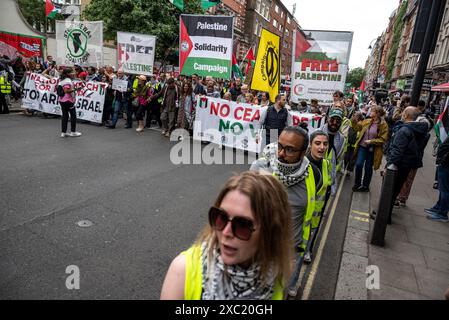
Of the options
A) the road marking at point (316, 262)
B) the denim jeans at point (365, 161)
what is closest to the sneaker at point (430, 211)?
the denim jeans at point (365, 161)

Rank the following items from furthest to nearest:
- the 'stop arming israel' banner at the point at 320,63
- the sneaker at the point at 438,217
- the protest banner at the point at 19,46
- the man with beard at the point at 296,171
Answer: the protest banner at the point at 19,46 → the 'stop arming israel' banner at the point at 320,63 → the sneaker at the point at 438,217 → the man with beard at the point at 296,171

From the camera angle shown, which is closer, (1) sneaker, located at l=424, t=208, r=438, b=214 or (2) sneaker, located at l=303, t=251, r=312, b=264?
(2) sneaker, located at l=303, t=251, r=312, b=264

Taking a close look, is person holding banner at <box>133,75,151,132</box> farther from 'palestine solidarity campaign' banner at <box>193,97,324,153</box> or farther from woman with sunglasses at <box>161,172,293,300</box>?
woman with sunglasses at <box>161,172,293,300</box>

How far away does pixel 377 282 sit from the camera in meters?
3.48

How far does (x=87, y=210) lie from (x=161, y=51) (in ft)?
81.5

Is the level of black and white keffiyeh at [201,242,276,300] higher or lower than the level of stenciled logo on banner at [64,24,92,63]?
lower

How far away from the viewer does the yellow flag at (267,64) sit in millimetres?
7316

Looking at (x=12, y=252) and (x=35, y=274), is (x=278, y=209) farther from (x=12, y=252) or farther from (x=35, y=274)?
(x=12, y=252)

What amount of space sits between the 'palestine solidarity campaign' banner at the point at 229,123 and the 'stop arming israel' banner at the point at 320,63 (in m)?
1.20

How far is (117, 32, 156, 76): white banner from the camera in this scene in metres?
11.4

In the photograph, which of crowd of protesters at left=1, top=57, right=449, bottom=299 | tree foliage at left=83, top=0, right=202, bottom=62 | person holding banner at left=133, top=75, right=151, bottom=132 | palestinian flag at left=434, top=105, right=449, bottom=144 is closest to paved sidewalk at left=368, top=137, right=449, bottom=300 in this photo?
crowd of protesters at left=1, top=57, right=449, bottom=299

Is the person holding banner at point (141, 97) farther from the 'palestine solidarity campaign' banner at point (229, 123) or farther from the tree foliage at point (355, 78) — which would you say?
the tree foliage at point (355, 78)

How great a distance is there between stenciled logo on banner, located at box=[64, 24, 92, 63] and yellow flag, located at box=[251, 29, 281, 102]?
8086mm
